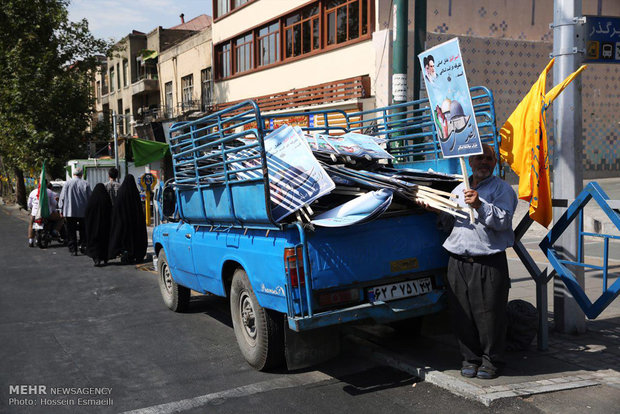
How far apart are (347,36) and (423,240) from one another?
16.8 m

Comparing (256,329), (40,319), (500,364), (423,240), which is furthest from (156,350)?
(500,364)

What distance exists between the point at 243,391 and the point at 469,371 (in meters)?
1.77

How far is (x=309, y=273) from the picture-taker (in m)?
4.46

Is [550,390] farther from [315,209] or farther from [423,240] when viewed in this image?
[315,209]

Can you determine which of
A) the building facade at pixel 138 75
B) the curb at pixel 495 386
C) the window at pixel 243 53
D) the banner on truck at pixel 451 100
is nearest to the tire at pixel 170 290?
the curb at pixel 495 386

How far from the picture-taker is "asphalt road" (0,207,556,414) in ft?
14.6

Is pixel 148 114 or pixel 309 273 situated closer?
pixel 309 273

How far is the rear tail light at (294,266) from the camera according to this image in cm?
445

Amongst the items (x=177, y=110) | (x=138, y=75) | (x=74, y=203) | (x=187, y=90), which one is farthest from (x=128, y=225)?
(x=138, y=75)

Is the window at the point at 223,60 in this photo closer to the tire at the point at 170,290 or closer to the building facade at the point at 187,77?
the building facade at the point at 187,77

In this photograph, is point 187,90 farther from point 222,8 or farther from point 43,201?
point 43,201

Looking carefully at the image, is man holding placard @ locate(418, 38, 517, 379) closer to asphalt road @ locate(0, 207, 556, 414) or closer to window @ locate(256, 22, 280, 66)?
asphalt road @ locate(0, 207, 556, 414)

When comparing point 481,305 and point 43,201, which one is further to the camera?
point 43,201

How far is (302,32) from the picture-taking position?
2331 cm
